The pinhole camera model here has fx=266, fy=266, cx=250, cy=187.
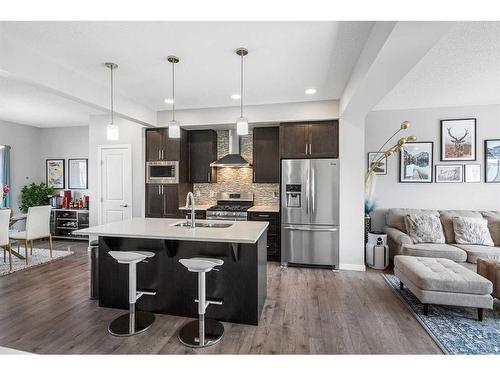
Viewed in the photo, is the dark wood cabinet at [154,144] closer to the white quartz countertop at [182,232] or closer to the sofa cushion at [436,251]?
the white quartz countertop at [182,232]

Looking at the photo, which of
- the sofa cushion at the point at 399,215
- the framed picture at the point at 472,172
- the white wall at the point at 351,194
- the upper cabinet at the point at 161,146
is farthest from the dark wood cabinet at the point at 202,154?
the framed picture at the point at 472,172

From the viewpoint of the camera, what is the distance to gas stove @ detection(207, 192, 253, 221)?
4.72 metres

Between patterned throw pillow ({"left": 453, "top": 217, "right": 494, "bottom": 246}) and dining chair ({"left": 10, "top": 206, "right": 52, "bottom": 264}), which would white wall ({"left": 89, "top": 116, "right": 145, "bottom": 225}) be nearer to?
dining chair ({"left": 10, "top": 206, "right": 52, "bottom": 264})

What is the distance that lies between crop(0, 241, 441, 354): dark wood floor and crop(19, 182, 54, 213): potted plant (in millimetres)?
2955

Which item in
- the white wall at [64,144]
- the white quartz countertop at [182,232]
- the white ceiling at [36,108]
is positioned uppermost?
the white ceiling at [36,108]

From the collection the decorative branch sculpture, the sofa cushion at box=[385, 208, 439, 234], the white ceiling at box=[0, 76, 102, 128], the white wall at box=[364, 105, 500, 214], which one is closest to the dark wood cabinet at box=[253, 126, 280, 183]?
the decorative branch sculpture

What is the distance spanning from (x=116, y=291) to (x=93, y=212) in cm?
308

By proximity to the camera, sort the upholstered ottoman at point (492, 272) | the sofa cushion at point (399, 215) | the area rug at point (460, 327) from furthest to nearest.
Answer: the sofa cushion at point (399, 215) → the upholstered ottoman at point (492, 272) → the area rug at point (460, 327)

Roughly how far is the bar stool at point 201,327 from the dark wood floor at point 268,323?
0.07 metres

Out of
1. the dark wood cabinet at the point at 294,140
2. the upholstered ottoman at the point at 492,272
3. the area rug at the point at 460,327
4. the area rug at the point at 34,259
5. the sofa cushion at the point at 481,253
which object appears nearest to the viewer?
the area rug at the point at 460,327

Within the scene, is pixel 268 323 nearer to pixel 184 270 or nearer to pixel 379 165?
pixel 184 270

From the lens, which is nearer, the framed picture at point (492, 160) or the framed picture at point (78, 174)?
the framed picture at point (492, 160)

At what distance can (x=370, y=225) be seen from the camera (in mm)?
5027

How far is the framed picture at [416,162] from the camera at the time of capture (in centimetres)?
486
